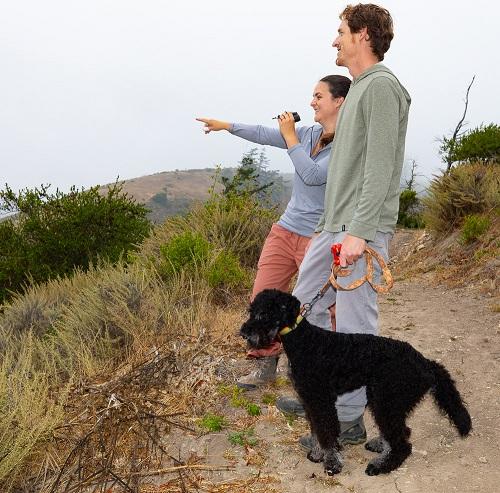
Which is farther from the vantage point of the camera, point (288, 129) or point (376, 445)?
point (288, 129)

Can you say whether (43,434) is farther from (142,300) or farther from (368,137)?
(142,300)

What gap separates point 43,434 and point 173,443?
897 millimetres

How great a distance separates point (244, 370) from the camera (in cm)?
502

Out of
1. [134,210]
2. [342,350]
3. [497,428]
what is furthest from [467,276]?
[134,210]

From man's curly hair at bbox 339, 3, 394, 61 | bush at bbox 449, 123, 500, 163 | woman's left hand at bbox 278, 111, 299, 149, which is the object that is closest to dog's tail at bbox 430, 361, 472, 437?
woman's left hand at bbox 278, 111, 299, 149

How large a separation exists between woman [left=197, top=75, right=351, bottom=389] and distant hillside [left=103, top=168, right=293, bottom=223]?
83.7 m

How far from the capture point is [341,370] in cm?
303

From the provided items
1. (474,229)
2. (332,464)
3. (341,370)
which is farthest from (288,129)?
(474,229)

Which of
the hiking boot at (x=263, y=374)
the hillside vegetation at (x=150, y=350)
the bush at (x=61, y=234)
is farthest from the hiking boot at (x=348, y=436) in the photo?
the bush at (x=61, y=234)

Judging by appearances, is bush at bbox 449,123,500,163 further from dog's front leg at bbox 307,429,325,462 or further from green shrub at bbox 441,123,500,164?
dog's front leg at bbox 307,429,325,462

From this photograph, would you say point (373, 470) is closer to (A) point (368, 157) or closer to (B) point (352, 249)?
(B) point (352, 249)

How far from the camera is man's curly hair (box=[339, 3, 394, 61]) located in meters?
2.97

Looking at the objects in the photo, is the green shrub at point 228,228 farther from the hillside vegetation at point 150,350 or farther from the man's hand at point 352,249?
the man's hand at point 352,249

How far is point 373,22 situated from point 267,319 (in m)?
1.72
